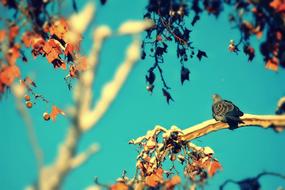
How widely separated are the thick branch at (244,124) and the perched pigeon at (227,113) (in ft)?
0.30

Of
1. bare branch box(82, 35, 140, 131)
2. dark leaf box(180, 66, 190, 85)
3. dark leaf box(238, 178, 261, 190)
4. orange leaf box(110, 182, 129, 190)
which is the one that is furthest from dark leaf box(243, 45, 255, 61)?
bare branch box(82, 35, 140, 131)

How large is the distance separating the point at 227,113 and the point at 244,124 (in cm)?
34

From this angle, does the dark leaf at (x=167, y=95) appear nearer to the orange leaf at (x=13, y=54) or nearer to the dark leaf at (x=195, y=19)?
the dark leaf at (x=195, y=19)

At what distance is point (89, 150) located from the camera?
2.00m

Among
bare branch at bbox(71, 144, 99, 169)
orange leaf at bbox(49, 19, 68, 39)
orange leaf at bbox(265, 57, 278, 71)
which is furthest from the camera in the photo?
orange leaf at bbox(49, 19, 68, 39)

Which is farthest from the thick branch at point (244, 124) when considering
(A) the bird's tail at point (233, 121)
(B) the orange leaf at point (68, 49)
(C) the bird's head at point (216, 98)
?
(B) the orange leaf at point (68, 49)

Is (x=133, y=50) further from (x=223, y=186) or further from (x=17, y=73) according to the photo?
(x=223, y=186)

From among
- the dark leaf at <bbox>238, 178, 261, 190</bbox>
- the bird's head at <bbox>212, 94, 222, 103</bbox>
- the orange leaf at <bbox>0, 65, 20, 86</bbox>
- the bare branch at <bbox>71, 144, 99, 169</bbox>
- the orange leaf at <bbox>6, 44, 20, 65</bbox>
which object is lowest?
the bare branch at <bbox>71, 144, 99, 169</bbox>

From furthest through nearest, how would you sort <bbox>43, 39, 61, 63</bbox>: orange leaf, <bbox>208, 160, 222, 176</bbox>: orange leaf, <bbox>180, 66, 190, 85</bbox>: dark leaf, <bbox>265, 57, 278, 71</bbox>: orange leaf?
<bbox>208, 160, 222, 176</bbox>: orange leaf < <bbox>180, 66, 190, 85</bbox>: dark leaf < <bbox>43, 39, 61, 63</bbox>: orange leaf < <bbox>265, 57, 278, 71</bbox>: orange leaf

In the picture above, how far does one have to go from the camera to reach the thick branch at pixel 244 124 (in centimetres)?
441

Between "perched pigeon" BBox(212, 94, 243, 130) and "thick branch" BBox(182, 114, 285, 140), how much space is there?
0.30ft

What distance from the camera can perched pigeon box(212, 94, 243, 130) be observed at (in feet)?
17.9

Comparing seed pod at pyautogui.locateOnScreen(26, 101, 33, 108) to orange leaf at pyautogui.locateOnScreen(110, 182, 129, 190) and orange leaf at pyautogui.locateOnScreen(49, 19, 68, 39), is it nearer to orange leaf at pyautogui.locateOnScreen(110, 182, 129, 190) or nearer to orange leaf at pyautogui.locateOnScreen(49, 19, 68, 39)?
orange leaf at pyautogui.locateOnScreen(49, 19, 68, 39)

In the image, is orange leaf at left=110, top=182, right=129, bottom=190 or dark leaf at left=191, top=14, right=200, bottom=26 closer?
orange leaf at left=110, top=182, right=129, bottom=190
